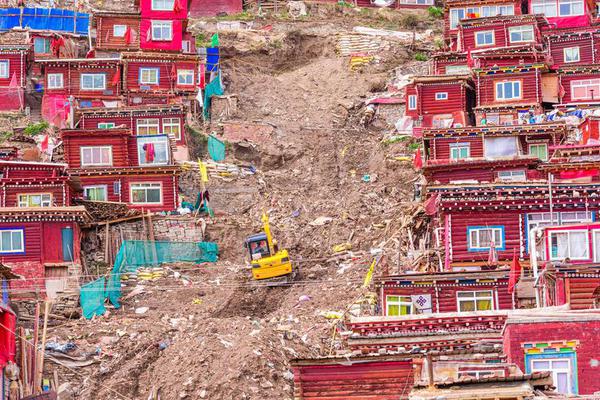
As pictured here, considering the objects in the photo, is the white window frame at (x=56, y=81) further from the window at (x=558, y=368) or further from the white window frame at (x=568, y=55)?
the window at (x=558, y=368)

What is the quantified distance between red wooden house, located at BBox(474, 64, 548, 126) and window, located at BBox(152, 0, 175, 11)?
21460mm

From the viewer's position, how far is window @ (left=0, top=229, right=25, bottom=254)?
70.0 meters

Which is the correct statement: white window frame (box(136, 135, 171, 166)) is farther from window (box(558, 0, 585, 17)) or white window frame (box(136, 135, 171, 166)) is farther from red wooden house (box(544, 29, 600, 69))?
window (box(558, 0, 585, 17))

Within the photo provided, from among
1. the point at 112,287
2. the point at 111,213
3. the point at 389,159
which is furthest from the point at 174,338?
the point at 389,159

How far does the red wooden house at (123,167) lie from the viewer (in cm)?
7719

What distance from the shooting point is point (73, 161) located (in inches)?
3100

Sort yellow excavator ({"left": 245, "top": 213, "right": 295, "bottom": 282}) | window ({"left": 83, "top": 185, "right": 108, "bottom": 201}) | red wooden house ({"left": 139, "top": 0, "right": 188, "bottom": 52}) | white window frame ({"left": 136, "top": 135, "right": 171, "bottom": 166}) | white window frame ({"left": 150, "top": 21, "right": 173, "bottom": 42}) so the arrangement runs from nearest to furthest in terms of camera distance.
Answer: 1. yellow excavator ({"left": 245, "top": 213, "right": 295, "bottom": 282})
2. window ({"left": 83, "top": 185, "right": 108, "bottom": 201})
3. white window frame ({"left": 136, "top": 135, "right": 171, "bottom": 166})
4. red wooden house ({"left": 139, "top": 0, "right": 188, "bottom": 52})
5. white window frame ({"left": 150, "top": 21, "right": 173, "bottom": 42})

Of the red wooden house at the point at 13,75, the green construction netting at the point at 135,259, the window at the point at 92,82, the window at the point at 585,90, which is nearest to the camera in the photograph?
the green construction netting at the point at 135,259

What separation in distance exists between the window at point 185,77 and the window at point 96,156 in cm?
1308

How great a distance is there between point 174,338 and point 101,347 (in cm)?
289

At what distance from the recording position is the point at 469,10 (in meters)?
99.1

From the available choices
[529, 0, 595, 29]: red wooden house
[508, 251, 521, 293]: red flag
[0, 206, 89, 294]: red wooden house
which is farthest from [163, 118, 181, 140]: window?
[508, 251, 521, 293]: red flag

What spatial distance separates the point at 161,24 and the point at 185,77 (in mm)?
6400

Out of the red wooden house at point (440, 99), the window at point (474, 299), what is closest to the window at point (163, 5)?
the red wooden house at point (440, 99)
